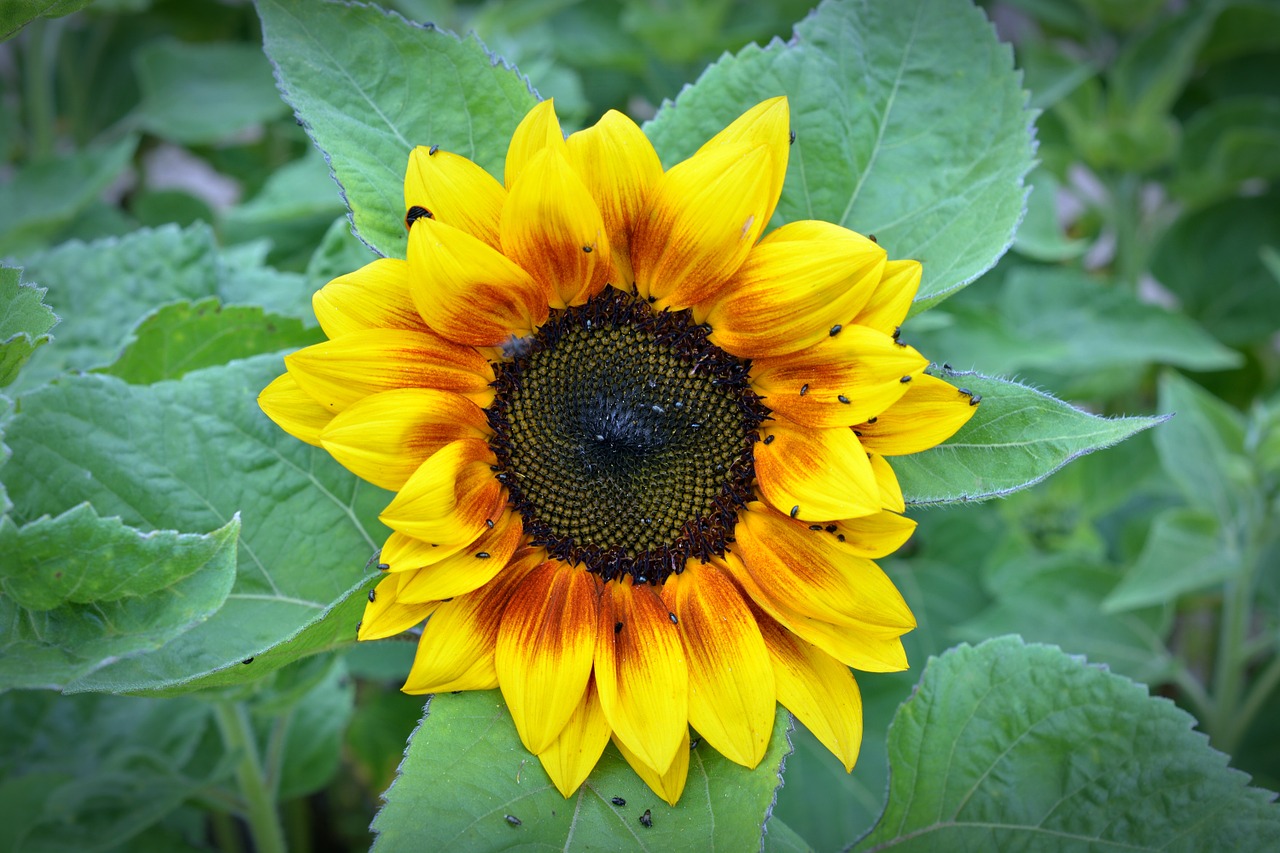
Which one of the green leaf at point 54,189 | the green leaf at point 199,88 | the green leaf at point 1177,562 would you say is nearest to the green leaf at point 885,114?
the green leaf at point 1177,562

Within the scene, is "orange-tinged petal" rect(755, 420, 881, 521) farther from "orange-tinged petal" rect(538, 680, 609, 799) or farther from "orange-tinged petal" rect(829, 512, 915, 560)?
"orange-tinged petal" rect(538, 680, 609, 799)

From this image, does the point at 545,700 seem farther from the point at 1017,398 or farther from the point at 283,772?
the point at 283,772

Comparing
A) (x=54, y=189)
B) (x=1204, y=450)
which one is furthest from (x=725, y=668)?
(x=54, y=189)

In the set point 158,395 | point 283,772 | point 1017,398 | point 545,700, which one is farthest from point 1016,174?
point 283,772

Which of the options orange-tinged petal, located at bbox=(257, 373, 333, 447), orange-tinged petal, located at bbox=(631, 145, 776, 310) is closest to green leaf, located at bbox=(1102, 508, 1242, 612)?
orange-tinged petal, located at bbox=(631, 145, 776, 310)

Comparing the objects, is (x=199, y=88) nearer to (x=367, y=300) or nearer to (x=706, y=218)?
(x=367, y=300)

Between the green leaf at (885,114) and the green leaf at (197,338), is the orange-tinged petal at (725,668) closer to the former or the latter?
the green leaf at (885,114)
